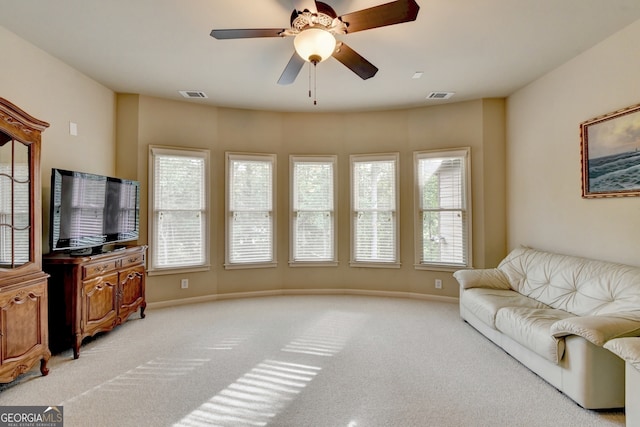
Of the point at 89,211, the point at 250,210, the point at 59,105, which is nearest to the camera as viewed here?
the point at 89,211

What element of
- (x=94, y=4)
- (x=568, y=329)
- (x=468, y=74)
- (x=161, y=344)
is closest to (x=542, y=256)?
(x=568, y=329)

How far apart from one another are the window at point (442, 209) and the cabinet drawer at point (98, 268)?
4046 mm

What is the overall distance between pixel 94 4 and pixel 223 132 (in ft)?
7.97

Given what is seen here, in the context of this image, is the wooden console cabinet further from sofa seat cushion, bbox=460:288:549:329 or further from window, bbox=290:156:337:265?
sofa seat cushion, bbox=460:288:549:329

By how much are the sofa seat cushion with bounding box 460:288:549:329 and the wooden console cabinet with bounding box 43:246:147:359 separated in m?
3.97

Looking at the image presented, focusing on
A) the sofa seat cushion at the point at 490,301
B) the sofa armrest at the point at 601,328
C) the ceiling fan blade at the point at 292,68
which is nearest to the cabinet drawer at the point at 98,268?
the ceiling fan blade at the point at 292,68


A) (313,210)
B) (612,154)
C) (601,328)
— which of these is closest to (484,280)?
(601,328)

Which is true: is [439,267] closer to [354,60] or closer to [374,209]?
[374,209]

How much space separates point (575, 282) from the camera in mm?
2971

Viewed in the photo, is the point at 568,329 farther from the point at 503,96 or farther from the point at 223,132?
the point at 223,132

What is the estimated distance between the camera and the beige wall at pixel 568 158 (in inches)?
112

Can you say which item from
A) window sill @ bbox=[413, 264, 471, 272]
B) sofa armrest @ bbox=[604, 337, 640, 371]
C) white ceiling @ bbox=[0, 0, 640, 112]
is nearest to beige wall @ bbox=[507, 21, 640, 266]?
white ceiling @ bbox=[0, 0, 640, 112]

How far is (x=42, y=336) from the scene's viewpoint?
2645 millimetres

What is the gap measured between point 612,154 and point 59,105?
18.8 feet
